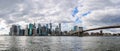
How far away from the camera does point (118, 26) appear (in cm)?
13312

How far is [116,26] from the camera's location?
13462 centimetres

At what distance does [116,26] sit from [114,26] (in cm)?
279

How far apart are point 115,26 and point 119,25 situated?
3.37m

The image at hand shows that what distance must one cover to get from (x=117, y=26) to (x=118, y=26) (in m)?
0.93

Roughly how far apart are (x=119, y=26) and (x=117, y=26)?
1559 mm

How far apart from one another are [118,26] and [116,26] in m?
1.66

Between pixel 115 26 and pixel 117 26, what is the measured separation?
82.4 inches

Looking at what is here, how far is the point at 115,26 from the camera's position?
446 ft

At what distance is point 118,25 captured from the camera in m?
134

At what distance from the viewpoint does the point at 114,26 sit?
137375 millimetres

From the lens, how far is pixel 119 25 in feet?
436

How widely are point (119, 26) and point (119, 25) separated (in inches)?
25.6

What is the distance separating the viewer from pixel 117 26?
134 m
